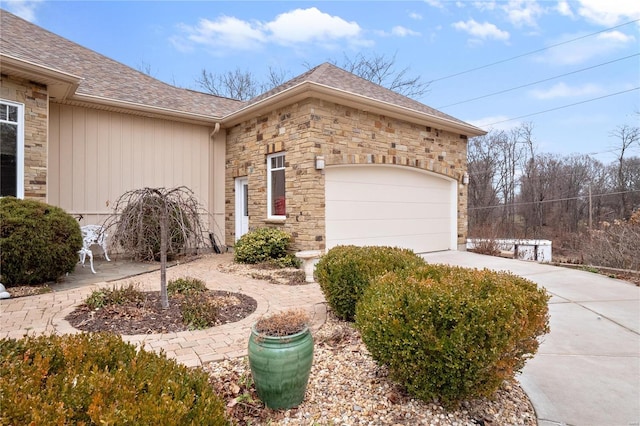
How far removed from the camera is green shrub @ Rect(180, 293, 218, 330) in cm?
370

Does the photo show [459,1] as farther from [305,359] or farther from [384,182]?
[305,359]

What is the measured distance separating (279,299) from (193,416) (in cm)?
370

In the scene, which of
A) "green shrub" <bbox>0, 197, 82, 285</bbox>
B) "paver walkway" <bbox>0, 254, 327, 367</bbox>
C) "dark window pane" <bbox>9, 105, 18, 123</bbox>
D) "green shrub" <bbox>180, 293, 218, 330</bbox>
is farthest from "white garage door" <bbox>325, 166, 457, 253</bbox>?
"dark window pane" <bbox>9, 105, 18, 123</bbox>

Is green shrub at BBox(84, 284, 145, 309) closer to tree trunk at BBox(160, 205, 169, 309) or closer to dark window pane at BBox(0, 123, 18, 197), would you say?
tree trunk at BBox(160, 205, 169, 309)

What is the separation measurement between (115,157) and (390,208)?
666 centimetres

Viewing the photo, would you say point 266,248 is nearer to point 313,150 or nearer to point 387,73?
point 313,150

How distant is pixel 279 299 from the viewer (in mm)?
4930

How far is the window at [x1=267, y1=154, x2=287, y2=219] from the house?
0.03 meters

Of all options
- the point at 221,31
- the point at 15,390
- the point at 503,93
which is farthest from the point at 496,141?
the point at 15,390

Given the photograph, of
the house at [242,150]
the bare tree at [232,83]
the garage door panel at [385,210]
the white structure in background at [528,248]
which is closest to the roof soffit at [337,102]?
the house at [242,150]

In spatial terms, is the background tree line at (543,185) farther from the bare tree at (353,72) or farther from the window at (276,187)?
the window at (276,187)

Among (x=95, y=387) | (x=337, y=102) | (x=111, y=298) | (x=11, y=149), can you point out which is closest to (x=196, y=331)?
(x=111, y=298)

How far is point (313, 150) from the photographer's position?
7.46 m

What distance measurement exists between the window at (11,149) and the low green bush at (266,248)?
13.2ft
